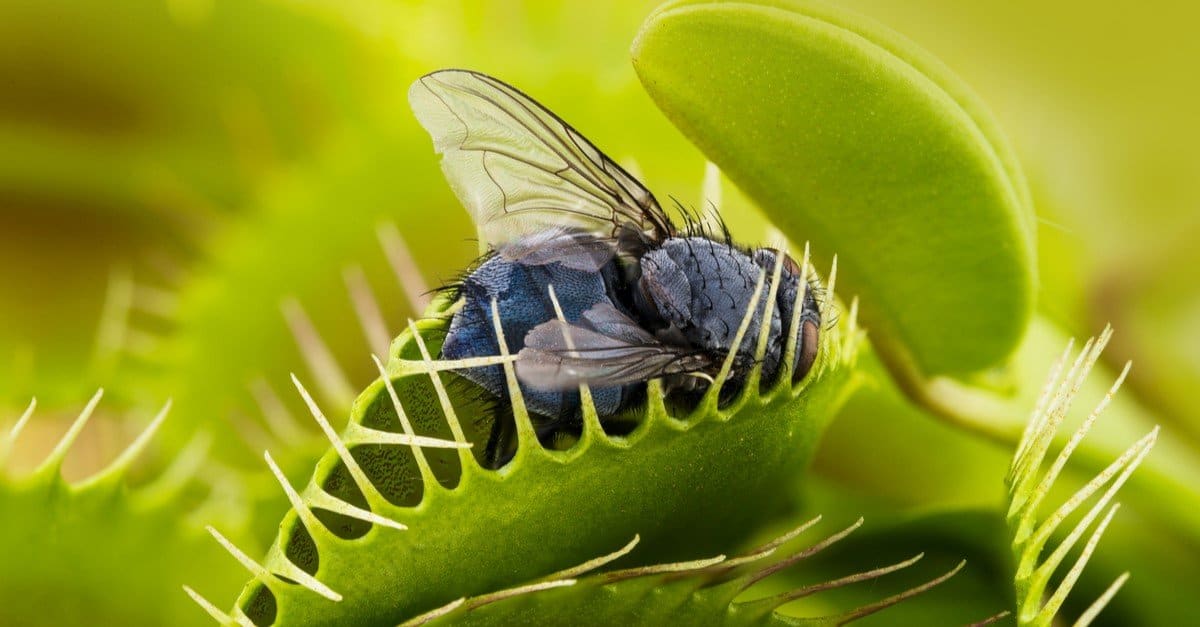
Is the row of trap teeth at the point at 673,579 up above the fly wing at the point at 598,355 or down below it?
below

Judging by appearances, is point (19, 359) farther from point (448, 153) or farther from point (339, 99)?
point (448, 153)

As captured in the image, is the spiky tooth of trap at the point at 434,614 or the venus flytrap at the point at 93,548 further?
the venus flytrap at the point at 93,548

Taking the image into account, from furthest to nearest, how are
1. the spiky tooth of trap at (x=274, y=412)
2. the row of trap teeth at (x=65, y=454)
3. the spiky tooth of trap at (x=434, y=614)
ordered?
the spiky tooth of trap at (x=274, y=412)
the row of trap teeth at (x=65, y=454)
the spiky tooth of trap at (x=434, y=614)

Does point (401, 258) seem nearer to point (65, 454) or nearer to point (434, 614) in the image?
point (65, 454)

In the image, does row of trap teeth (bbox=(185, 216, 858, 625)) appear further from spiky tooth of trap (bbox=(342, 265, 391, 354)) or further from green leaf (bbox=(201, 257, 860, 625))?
spiky tooth of trap (bbox=(342, 265, 391, 354))

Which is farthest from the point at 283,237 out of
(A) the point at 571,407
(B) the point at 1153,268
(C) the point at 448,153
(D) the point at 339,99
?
(B) the point at 1153,268

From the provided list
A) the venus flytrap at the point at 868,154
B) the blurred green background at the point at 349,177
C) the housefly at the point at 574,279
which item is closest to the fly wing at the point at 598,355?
the housefly at the point at 574,279

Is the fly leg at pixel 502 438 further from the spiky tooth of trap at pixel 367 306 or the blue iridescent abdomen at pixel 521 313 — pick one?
the spiky tooth of trap at pixel 367 306
